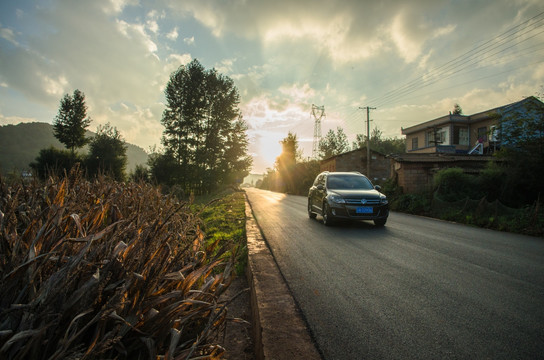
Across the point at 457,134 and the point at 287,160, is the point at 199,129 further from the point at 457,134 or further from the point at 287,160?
the point at 457,134

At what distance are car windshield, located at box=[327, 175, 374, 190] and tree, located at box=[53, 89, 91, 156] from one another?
44872mm

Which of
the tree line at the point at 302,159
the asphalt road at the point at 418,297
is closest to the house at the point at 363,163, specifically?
the tree line at the point at 302,159

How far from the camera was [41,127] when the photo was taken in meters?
124

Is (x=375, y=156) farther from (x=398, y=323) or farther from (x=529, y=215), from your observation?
(x=398, y=323)

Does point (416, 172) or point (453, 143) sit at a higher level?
point (453, 143)

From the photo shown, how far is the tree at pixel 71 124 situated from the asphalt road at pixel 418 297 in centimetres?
4828

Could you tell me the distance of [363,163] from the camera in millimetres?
34500

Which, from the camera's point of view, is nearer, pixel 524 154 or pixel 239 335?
pixel 239 335

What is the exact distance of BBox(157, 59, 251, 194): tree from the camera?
35750 mm

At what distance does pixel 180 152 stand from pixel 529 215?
112 ft

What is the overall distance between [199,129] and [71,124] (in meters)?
21.7

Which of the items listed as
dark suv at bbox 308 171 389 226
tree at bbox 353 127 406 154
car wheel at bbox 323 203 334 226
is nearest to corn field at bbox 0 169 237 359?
dark suv at bbox 308 171 389 226

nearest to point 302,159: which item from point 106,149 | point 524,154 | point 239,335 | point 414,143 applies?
point 414,143

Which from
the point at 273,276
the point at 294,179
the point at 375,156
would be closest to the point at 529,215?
the point at 273,276
